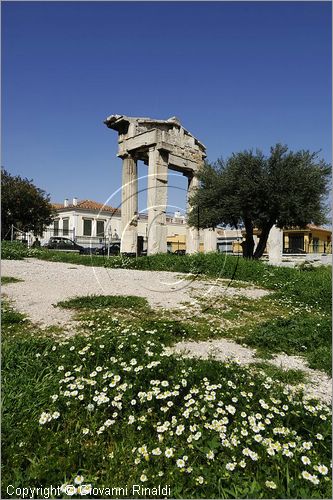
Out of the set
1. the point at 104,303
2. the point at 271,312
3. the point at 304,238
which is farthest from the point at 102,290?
the point at 304,238

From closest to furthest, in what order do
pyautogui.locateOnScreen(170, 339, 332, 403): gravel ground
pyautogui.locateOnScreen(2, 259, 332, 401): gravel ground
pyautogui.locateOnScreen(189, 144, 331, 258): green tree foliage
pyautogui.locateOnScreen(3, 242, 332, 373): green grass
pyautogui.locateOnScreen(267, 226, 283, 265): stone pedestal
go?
pyautogui.locateOnScreen(170, 339, 332, 403): gravel ground < pyautogui.locateOnScreen(2, 259, 332, 401): gravel ground < pyautogui.locateOnScreen(3, 242, 332, 373): green grass < pyautogui.locateOnScreen(189, 144, 331, 258): green tree foliage < pyautogui.locateOnScreen(267, 226, 283, 265): stone pedestal

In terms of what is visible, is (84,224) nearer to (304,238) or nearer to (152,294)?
(304,238)

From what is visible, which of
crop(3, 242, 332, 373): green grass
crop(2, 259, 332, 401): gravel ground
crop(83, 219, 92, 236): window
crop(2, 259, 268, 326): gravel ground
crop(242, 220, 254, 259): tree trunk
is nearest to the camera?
crop(2, 259, 332, 401): gravel ground

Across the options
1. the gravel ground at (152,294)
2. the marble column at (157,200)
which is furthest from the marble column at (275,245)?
the gravel ground at (152,294)

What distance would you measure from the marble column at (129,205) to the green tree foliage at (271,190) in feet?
26.1

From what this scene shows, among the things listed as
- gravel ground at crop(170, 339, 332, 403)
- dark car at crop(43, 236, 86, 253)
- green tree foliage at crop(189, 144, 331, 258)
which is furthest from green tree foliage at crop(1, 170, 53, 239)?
gravel ground at crop(170, 339, 332, 403)

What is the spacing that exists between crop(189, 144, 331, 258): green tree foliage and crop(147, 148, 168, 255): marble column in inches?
203

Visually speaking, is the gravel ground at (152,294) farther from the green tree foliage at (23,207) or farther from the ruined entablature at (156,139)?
the green tree foliage at (23,207)

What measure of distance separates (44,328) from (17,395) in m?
2.29

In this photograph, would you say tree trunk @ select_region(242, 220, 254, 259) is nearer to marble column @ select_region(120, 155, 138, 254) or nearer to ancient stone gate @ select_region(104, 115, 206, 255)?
ancient stone gate @ select_region(104, 115, 206, 255)

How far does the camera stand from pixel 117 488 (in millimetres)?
2227

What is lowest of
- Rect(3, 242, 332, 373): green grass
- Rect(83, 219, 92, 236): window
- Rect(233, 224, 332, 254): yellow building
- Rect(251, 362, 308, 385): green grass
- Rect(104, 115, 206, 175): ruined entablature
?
Rect(251, 362, 308, 385): green grass

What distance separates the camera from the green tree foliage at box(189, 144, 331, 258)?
17578mm

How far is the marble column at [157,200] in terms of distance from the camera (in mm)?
23641
